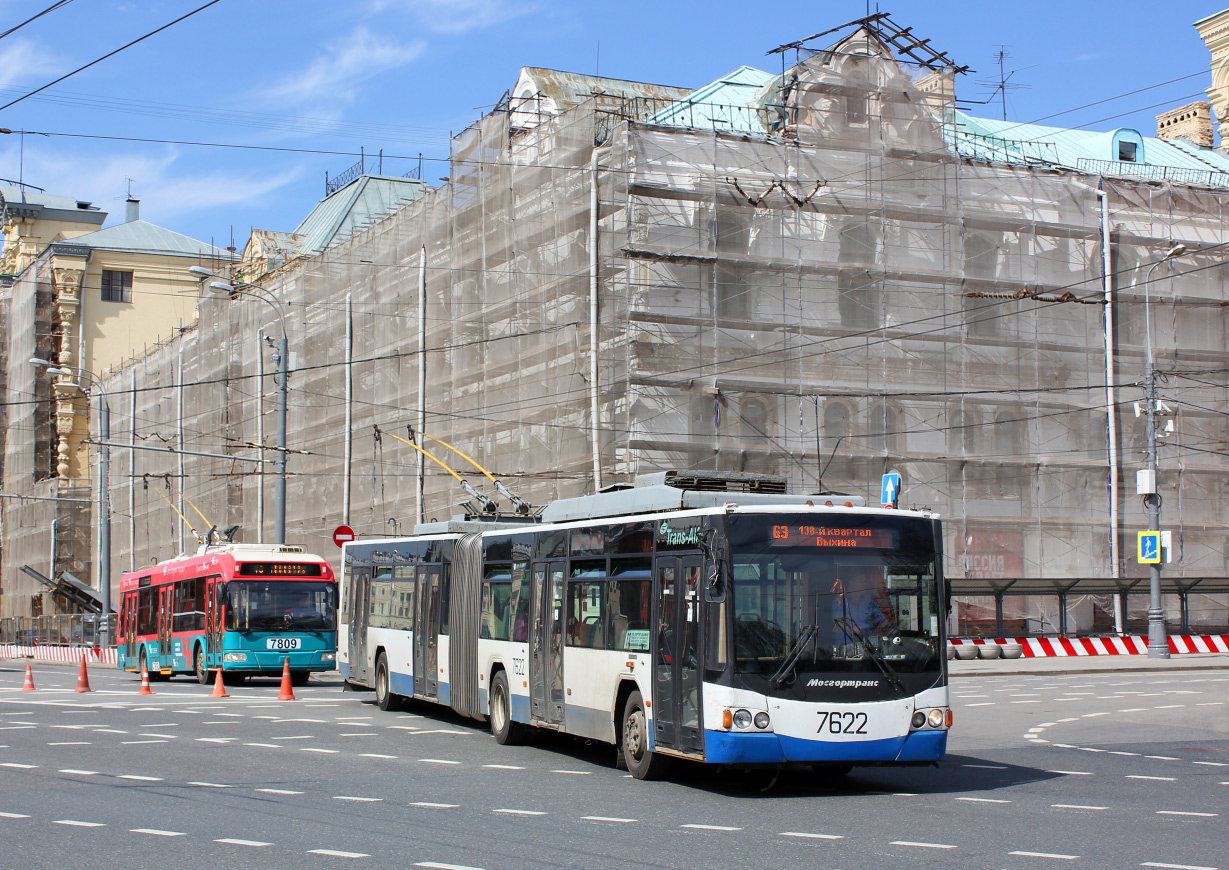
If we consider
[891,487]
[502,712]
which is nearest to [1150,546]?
[891,487]

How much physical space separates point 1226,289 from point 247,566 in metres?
29.7

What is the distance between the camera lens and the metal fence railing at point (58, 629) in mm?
59938

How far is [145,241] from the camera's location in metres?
84.1

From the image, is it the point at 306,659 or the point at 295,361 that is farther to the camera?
the point at 295,361

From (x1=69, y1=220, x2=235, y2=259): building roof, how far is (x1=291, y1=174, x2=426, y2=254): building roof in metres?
16.8

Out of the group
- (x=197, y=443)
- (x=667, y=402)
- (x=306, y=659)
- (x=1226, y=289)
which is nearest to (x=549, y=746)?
(x=306, y=659)

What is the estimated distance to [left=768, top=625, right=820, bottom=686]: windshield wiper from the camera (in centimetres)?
1182

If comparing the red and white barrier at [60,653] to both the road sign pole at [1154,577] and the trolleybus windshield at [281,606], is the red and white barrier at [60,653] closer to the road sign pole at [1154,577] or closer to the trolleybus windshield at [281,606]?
the trolleybus windshield at [281,606]

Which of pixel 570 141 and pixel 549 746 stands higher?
pixel 570 141

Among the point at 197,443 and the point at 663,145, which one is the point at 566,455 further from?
the point at 197,443

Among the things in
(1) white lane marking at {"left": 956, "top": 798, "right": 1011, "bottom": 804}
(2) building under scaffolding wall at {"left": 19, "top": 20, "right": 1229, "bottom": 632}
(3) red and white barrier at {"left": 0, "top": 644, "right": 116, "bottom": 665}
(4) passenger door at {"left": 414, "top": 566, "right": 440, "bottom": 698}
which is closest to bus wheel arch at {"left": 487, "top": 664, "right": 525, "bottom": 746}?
(4) passenger door at {"left": 414, "top": 566, "right": 440, "bottom": 698}

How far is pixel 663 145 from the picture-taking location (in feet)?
116

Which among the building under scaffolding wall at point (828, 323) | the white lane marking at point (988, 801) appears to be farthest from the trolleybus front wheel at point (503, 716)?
the building under scaffolding wall at point (828, 323)

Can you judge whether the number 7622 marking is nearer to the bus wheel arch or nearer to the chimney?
the bus wheel arch
